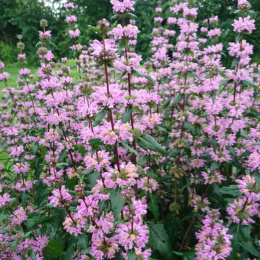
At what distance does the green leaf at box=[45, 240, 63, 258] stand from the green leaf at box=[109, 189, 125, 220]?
48.9 inches

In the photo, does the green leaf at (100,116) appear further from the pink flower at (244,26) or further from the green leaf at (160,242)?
the pink flower at (244,26)

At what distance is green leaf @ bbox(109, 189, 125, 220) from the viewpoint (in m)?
1.62

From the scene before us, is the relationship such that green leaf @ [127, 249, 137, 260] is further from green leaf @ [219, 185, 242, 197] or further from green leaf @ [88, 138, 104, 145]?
green leaf @ [219, 185, 242, 197]

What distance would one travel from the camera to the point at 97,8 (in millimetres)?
19781

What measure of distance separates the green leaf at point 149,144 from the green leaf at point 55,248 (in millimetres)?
1378

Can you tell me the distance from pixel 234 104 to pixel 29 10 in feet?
75.5

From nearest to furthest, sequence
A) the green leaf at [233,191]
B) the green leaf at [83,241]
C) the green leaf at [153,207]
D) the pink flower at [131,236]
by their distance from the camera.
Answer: the pink flower at [131,236] < the green leaf at [83,241] < the green leaf at [233,191] < the green leaf at [153,207]

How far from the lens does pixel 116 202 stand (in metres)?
1.67

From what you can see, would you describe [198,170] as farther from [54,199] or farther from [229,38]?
[229,38]

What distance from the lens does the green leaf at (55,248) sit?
8.39ft

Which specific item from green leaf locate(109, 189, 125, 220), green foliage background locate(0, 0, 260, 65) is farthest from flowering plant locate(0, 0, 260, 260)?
green foliage background locate(0, 0, 260, 65)

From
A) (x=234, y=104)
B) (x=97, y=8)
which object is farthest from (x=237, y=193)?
(x=97, y=8)

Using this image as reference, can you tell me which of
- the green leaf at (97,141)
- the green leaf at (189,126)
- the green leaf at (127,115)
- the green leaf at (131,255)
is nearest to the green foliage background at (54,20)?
the green leaf at (189,126)

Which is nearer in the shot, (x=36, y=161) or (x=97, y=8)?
(x=36, y=161)
